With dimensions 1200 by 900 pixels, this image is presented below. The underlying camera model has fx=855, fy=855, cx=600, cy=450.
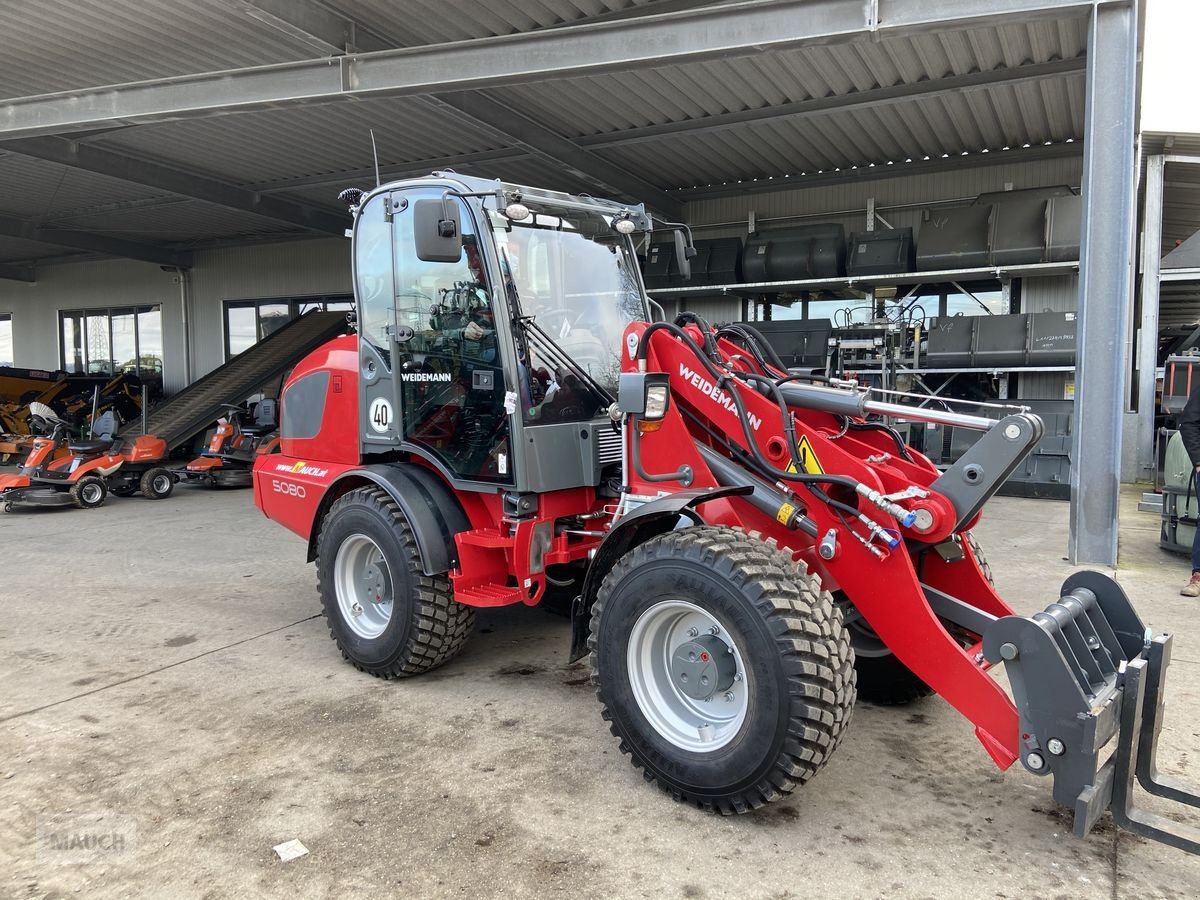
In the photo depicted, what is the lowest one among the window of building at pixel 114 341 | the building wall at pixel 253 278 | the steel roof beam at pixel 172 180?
the window of building at pixel 114 341

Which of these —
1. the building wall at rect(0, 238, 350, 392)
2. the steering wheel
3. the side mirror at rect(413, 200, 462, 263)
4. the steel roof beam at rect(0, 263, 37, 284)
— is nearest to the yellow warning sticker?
the steering wheel

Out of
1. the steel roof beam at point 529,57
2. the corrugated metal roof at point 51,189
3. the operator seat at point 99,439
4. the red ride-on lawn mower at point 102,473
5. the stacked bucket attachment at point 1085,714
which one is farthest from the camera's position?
the corrugated metal roof at point 51,189

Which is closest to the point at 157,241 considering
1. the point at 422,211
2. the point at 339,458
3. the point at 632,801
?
the point at 339,458

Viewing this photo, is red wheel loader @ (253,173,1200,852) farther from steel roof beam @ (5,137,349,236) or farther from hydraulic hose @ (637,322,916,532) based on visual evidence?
steel roof beam @ (5,137,349,236)

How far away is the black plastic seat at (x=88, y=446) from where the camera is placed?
10961mm

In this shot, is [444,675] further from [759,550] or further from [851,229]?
[851,229]

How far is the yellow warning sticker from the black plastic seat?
1063 centimetres

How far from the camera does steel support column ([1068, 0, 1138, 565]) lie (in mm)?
6621

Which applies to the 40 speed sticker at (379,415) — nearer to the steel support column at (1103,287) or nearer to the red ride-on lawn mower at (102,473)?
the steel support column at (1103,287)

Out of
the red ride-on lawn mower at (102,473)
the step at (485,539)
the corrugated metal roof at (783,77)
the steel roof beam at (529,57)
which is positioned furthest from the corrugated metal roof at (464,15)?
the red ride-on lawn mower at (102,473)

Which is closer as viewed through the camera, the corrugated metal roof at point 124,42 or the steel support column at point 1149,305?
the corrugated metal roof at point 124,42

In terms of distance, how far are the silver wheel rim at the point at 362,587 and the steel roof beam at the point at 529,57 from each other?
459 centimetres

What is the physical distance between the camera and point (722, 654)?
306cm

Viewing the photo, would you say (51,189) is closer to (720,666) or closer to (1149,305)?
(720,666)
